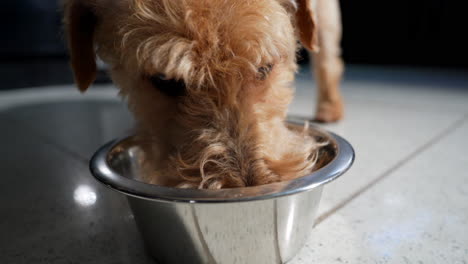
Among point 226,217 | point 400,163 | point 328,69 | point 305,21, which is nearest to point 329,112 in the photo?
point 328,69

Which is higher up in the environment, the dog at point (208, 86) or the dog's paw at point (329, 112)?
the dog at point (208, 86)

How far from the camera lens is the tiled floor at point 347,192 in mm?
959

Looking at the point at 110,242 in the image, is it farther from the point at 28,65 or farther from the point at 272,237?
the point at 28,65

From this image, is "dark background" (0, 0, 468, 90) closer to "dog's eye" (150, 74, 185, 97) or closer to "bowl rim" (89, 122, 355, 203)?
"dog's eye" (150, 74, 185, 97)

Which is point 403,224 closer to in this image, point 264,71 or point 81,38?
point 264,71

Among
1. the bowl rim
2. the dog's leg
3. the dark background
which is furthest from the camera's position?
the dark background

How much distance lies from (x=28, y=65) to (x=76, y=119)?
2107mm

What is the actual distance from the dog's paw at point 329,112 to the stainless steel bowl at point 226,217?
135 centimetres

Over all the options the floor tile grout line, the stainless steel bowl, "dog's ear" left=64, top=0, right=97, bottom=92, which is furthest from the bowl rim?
"dog's ear" left=64, top=0, right=97, bottom=92

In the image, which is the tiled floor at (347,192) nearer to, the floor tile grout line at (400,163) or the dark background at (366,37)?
the floor tile grout line at (400,163)

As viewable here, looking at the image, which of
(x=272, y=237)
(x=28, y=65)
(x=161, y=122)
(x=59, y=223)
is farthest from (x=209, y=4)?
(x=28, y=65)

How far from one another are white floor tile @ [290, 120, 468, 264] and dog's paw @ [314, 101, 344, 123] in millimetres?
791

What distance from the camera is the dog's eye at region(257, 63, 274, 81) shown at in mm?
1004

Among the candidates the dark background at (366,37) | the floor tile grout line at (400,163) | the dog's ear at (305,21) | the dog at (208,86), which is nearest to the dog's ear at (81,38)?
the dog at (208,86)
